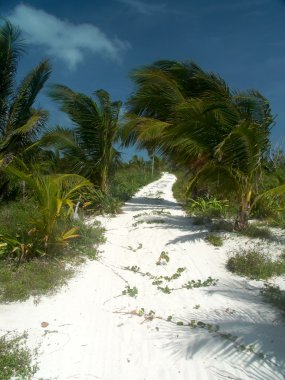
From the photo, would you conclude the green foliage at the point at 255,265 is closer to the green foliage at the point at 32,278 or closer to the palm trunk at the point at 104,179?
the green foliage at the point at 32,278

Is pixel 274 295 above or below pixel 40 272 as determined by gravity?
below

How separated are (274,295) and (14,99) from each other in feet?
27.8

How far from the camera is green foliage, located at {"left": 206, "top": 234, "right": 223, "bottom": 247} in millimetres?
7644

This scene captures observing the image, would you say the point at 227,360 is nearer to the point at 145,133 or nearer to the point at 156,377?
the point at 156,377

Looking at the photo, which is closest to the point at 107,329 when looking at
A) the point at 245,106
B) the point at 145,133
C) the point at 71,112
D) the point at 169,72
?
the point at 245,106

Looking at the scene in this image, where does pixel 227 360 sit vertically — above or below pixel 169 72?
below

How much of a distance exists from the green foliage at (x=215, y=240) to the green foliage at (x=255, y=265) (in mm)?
945

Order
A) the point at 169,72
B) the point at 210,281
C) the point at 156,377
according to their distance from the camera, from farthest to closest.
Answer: the point at 169,72 < the point at 210,281 < the point at 156,377

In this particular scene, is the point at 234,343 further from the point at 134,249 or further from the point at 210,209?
the point at 210,209

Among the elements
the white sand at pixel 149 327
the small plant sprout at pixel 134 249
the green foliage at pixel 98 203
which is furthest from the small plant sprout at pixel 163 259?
the green foliage at pixel 98 203

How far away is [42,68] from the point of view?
34.5 feet

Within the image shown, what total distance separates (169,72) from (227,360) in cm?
1044

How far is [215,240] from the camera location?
306 inches

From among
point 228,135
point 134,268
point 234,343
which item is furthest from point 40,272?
point 228,135
